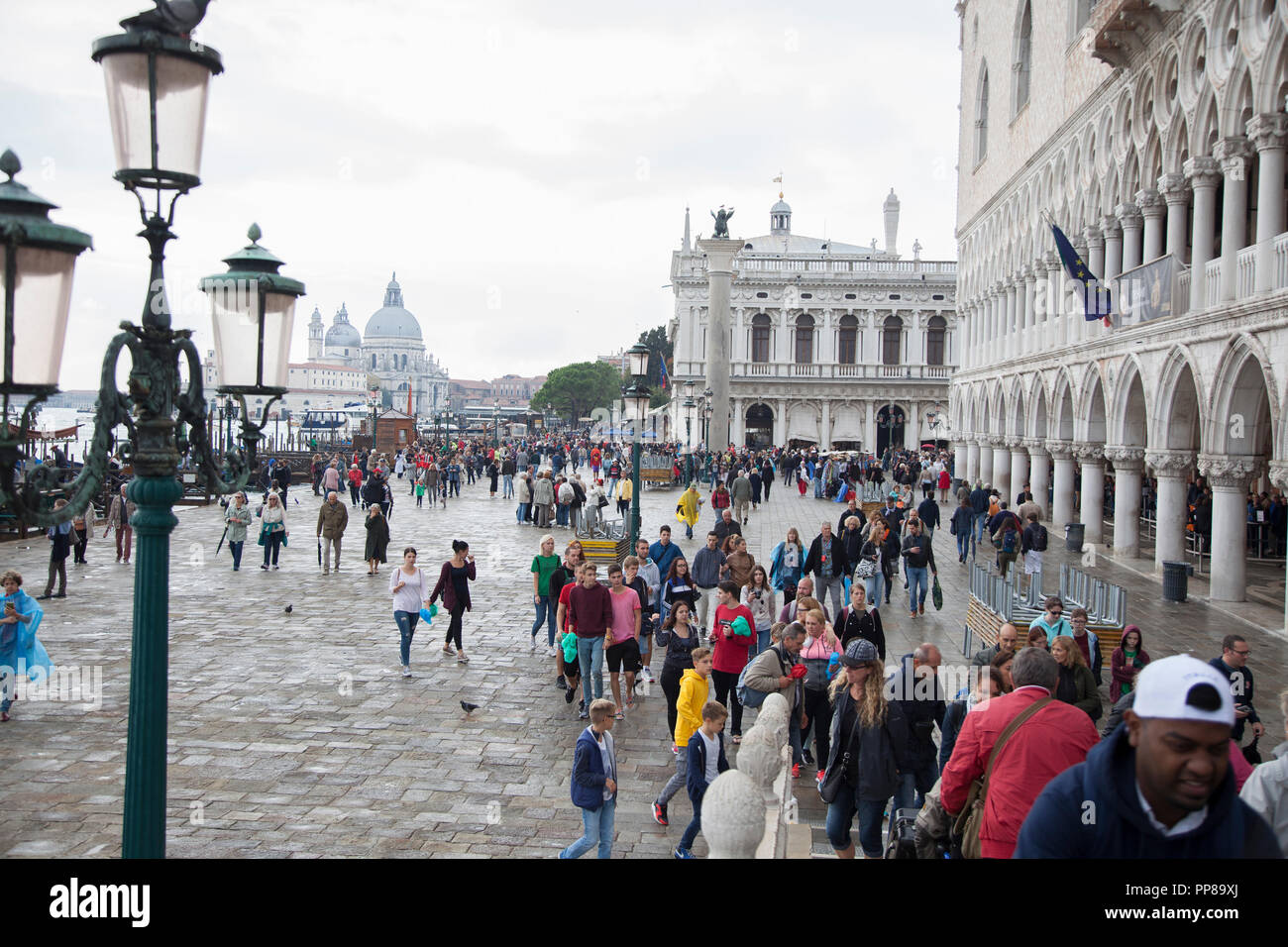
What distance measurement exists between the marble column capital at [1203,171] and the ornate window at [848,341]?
1794 inches

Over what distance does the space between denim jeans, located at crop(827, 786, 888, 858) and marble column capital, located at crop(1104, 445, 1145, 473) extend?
1573 centimetres

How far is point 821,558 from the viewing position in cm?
1299

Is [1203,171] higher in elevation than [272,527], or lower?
higher

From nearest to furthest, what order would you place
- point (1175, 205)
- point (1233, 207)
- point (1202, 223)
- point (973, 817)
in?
point (973, 817) → point (1233, 207) → point (1202, 223) → point (1175, 205)

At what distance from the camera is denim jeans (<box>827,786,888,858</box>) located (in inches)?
232

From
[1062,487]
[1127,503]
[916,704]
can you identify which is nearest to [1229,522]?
[1127,503]

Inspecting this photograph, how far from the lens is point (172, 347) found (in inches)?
162

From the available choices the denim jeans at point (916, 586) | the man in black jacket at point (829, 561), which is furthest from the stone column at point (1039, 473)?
the man in black jacket at point (829, 561)

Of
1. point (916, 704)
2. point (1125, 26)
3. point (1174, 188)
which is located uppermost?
point (1125, 26)

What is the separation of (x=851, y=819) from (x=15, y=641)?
692 cm

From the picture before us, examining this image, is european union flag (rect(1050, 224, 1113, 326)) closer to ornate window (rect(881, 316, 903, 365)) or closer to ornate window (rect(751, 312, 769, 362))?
ornate window (rect(751, 312, 769, 362))

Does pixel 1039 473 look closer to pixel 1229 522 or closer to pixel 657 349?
pixel 1229 522

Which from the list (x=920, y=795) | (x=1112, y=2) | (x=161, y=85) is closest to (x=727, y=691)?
(x=920, y=795)

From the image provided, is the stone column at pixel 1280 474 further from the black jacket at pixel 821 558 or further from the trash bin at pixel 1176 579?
the black jacket at pixel 821 558
